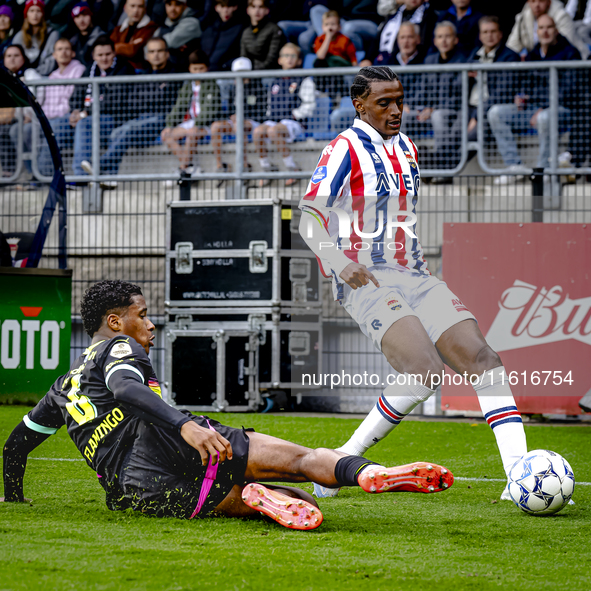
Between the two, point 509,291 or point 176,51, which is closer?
point 509,291

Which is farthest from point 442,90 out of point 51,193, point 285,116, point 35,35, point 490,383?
point 35,35

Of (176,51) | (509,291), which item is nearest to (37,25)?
(176,51)

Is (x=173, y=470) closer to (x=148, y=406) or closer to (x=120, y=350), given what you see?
(x=148, y=406)

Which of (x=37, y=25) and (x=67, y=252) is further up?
(x=37, y=25)

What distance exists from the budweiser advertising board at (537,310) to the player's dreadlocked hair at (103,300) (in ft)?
17.7

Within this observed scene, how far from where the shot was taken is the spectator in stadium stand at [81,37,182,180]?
10.2m

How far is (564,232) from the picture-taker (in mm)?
8562

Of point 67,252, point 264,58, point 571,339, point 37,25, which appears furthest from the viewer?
point 37,25

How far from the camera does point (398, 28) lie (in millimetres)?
11008

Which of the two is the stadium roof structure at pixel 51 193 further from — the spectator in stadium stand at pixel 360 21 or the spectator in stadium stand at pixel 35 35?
the spectator in stadium stand at pixel 360 21

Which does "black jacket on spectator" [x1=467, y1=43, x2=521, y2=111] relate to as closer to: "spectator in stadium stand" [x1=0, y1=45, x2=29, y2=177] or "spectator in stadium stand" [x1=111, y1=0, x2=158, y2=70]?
"spectator in stadium stand" [x1=111, y1=0, x2=158, y2=70]

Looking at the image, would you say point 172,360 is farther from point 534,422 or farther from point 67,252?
point 534,422

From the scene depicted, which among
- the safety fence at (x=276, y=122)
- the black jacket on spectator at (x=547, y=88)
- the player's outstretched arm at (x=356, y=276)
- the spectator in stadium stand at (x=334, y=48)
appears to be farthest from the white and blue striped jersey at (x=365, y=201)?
the spectator in stadium stand at (x=334, y=48)

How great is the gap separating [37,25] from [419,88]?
608 centimetres
